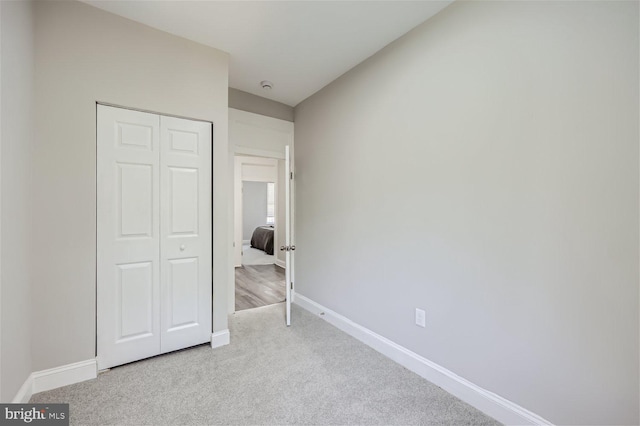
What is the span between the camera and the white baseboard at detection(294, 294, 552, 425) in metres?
1.54

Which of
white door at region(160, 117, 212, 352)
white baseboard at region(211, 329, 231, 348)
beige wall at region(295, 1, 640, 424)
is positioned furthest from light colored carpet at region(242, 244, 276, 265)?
beige wall at region(295, 1, 640, 424)

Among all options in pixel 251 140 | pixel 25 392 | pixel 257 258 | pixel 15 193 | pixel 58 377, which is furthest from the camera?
pixel 257 258

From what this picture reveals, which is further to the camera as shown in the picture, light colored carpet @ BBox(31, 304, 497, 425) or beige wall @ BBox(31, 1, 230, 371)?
beige wall @ BBox(31, 1, 230, 371)

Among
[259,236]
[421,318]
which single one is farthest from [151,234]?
[259,236]

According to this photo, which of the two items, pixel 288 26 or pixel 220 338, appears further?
pixel 220 338

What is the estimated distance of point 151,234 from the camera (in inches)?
86.3

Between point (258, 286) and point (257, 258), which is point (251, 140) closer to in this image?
point (258, 286)

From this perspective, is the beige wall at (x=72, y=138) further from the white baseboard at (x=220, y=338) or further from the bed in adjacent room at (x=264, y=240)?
the bed in adjacent room at (x=264, y=240)

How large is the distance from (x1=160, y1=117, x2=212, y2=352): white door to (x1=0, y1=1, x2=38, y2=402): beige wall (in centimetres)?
76

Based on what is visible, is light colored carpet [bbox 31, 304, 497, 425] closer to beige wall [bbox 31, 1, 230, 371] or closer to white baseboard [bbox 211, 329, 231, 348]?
white baseboard [bbox 211, 329, 231, 348]

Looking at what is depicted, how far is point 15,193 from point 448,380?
9.93 ft

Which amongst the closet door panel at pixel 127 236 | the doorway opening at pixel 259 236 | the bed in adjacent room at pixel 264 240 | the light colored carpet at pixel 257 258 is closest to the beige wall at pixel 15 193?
the closet door panel at pixel 127 236

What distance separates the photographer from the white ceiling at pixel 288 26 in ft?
6.26

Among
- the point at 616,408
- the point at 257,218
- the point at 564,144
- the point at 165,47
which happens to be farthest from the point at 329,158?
the point at 257,218
